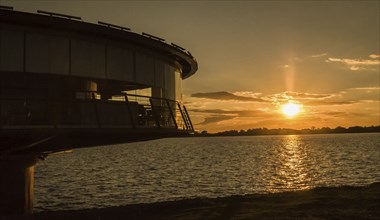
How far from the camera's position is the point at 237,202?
69.0 ft

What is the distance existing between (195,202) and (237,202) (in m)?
1.98

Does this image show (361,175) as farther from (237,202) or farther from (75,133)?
(75,133)

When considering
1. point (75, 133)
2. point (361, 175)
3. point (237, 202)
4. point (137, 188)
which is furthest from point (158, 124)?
point (361, 175)

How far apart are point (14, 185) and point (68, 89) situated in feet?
23.4

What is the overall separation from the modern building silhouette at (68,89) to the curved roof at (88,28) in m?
0.04

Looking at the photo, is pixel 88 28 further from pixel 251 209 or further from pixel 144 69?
pixel 251 209

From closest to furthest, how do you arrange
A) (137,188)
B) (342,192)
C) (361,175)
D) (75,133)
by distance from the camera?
(75,133)
(342,192)
(137,188)
(361,175)

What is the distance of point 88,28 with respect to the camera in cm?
1877

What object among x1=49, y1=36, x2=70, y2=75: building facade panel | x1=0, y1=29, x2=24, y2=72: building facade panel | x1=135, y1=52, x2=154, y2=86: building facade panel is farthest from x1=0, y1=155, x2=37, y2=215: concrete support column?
x1=135, y1=52, x2=154, y2=86: building facade panel

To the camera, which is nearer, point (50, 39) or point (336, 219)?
point (336, 219)

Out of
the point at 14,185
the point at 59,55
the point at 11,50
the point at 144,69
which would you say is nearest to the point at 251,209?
the point at 144,69

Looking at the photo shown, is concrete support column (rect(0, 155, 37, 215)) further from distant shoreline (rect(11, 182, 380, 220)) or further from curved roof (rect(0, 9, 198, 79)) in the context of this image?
curved roof (rect(0, 9, 198, 79))

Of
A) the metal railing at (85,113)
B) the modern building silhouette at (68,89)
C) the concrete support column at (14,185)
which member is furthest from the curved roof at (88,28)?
the concrete support column at (14,185)

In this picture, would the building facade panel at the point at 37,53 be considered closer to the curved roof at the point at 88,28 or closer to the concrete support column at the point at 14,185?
the curved roof at the point at 88,28
